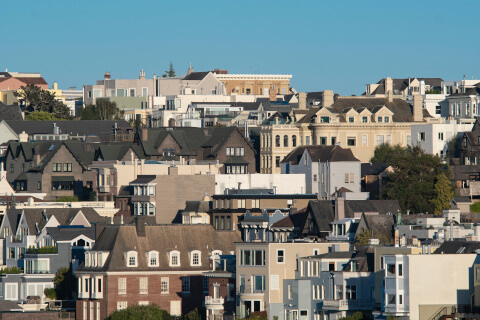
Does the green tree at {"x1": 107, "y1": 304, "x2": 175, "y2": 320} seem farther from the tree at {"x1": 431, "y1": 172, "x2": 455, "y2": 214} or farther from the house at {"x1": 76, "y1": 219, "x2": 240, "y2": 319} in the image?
the tree at {"x1": 431, "y1": 172, "x2": 455, "y2": 214}

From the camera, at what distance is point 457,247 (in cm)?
9538

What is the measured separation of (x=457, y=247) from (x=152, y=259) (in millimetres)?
25122

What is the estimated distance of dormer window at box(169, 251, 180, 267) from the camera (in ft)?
365

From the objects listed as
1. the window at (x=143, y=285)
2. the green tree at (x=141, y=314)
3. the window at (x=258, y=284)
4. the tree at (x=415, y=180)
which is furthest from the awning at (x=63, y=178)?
the window at (x=258, y=284)

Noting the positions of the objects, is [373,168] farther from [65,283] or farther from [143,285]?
[143,285]

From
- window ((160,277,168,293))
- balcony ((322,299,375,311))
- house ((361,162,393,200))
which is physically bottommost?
balcony ((322,299,375,311))

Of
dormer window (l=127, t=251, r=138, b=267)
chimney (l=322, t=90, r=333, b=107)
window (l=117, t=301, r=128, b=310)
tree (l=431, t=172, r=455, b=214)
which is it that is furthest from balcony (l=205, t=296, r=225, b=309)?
chimney (l=322, t=90, r=333, b=107)

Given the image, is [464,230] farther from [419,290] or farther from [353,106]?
[353,106]

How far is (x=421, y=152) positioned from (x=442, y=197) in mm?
9544

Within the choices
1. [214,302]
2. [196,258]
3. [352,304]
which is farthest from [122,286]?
[352,304]

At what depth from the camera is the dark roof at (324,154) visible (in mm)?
147875

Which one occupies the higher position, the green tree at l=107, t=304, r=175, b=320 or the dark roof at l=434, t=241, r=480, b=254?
the dark roof at l=434, t=241, r=480, b=254

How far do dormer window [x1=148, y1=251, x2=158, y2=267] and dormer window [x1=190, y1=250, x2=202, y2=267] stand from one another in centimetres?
270

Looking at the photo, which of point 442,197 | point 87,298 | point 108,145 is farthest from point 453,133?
point 87,298
